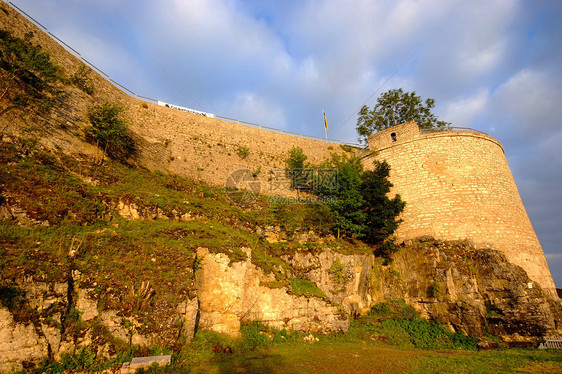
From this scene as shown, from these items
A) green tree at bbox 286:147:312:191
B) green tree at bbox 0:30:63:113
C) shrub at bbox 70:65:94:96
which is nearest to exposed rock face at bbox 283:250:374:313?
green tree at bbox 286:147:312:191

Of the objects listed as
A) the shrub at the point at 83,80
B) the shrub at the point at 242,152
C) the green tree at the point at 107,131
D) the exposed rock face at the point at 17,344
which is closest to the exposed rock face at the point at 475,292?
the shrub at the point at 242,152

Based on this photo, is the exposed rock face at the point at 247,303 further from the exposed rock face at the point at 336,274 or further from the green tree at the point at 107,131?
the green tree at the point at 107,131

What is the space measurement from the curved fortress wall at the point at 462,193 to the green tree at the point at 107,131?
58.3 ft

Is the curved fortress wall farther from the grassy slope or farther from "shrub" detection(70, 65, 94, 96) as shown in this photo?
"shrub" detection(70, 65, 94, 96)

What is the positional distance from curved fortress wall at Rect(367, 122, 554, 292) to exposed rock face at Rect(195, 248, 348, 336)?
9.68 metres

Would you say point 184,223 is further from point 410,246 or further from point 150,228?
point 410,246

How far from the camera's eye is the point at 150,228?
1020 centimetres

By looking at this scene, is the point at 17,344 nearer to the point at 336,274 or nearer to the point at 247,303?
the point at 247,303

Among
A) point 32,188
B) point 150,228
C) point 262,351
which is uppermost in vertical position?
point 32,188

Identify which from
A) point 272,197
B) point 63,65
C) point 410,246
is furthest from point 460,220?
point 63,65

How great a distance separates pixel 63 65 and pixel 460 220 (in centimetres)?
2491

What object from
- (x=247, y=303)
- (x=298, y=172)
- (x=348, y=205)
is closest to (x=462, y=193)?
(x=348, y=205)

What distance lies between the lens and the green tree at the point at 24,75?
11359mm

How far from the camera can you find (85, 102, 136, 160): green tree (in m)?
14.0
